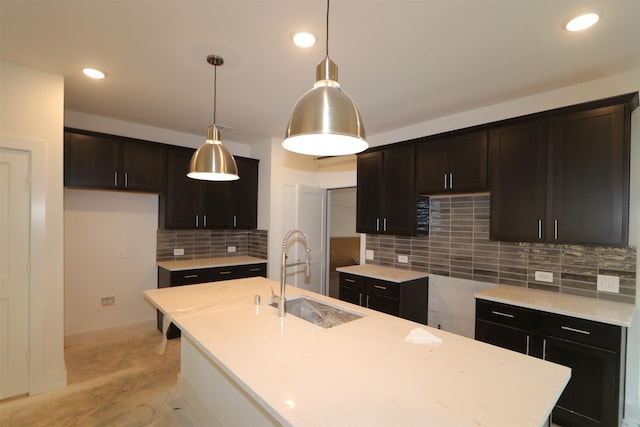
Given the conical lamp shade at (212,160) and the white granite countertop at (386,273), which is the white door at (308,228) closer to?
the white granite countertop at (386,273)

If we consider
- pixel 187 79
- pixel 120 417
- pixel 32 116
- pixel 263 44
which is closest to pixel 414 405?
pixel 263 44

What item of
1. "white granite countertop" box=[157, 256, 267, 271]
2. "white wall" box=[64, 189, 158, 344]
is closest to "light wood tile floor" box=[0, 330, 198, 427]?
"white wall" box=[64, 189, 158, 344]

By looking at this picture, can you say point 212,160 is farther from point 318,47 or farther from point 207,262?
point 207,262

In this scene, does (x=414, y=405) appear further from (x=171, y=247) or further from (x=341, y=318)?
Result: (x=171, y=247)

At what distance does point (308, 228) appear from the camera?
4.70 meters

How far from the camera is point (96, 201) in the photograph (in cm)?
360

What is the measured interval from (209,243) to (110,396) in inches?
88.3

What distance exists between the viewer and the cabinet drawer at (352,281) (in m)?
3.45

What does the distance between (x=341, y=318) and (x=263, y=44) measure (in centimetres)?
191

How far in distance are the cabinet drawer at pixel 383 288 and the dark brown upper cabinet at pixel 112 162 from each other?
2800mm

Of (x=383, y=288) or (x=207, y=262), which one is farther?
(x=207, y=262)

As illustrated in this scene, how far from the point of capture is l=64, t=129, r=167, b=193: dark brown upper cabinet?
3131 mm

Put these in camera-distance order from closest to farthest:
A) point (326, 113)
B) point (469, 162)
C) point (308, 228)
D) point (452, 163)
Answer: point (326, 113) < point (469, 162) < point (452, 163) < point (308, 228)

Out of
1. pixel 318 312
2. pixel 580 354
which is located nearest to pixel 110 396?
pixel 318 312
